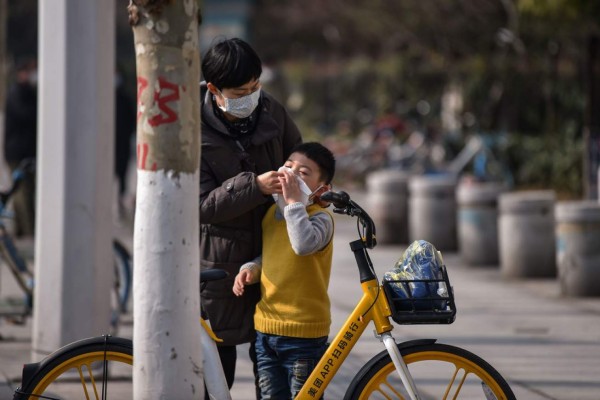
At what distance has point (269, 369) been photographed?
4.95m

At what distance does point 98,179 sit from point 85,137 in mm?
233

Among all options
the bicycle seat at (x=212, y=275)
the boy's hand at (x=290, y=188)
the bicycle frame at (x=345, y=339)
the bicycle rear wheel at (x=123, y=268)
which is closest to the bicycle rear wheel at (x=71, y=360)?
the bicycle seat at (x=212, y=275)

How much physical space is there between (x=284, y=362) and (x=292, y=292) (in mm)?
283

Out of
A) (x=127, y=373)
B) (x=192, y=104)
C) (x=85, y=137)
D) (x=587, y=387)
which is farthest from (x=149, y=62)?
(x=587, y=387)

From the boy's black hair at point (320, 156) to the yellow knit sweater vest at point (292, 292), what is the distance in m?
0.13

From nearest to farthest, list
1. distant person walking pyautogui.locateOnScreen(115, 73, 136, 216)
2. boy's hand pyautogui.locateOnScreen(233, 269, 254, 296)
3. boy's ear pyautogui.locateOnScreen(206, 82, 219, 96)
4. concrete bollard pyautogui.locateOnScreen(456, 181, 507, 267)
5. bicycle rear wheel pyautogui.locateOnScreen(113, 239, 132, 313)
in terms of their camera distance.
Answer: boy's hand pyautogui.locateOnScreen(233, 269, 254, 296) → boy's ear pyautogui.locateOnScreen(206, 82, 219, 96) → bicycle rear wheel pyautogui.locateOnScreen(113, 239, 132, 313) → concrete bollard pyautogui.locateOnScreen(456, 181, 507, 267) → distant person walking pyautogui.locateOnScreen(115, 73, 136, 216)

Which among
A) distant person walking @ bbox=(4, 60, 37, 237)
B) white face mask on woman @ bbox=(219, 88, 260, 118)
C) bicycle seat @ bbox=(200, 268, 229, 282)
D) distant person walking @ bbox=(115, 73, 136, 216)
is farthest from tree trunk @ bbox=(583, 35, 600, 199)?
bicycle seat @ bbox=(200, 268, 229, 282)

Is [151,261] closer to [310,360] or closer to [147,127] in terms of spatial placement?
[147,127]

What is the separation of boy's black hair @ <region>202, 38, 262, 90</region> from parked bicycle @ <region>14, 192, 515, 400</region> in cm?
60

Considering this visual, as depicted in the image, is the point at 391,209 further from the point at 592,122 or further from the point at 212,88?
the point at 212,88

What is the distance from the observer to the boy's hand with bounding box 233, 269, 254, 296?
4.89 m

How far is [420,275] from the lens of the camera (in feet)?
15.0

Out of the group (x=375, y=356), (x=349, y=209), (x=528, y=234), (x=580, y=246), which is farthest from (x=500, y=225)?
(x=375, y=356)

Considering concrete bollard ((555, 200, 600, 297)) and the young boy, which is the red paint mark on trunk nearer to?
the young boy
